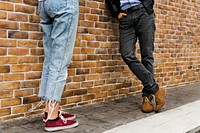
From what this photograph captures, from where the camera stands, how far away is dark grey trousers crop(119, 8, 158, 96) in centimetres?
340

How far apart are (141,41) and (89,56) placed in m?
0.63

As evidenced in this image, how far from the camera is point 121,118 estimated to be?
3.10 m

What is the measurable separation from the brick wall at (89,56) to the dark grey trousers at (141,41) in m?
0.38

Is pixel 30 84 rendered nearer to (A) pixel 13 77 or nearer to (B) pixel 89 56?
(A) pixel 13 77

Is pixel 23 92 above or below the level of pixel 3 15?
→ below

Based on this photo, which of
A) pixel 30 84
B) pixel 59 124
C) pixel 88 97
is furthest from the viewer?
pixel 88 97

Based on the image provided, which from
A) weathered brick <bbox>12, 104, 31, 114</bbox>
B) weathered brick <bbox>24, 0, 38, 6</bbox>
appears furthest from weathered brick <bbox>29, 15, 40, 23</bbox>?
weathered brick <bbox>12, 104, 31, 114</bbox>

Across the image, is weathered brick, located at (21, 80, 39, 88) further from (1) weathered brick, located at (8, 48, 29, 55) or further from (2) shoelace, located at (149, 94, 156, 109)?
(2) shoelace, located at (149, 94, 156, 109)

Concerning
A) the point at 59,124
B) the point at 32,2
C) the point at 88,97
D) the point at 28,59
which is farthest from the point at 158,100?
the point at 32,2

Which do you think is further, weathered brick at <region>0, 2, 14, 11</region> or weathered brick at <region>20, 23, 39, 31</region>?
weathered brick at <region>20, 23, 39, 31</region>

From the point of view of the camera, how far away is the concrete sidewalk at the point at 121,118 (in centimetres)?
267

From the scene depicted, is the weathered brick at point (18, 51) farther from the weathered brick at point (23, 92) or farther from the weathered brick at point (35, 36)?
the weathered brick at point (23, 92)

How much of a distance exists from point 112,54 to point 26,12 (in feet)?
4.56

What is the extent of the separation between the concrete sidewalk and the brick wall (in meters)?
0.15
